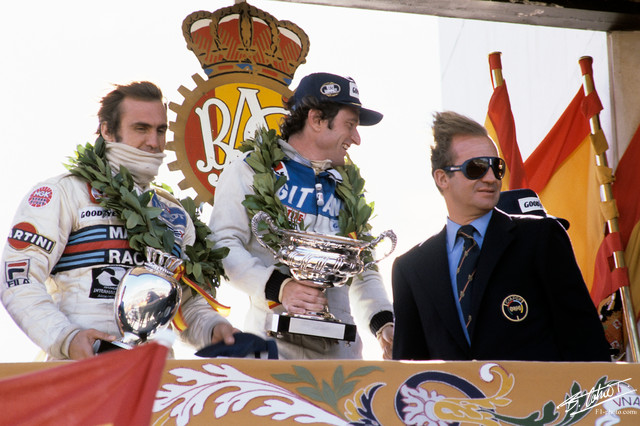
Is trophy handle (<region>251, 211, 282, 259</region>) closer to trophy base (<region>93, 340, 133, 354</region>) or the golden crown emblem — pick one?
trophy base (<region>93, 340, 133, 354</region>)

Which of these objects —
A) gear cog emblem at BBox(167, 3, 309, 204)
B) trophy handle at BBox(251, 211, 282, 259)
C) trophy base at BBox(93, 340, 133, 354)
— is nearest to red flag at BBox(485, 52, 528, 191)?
gear cog emblem at BBox(167, 3, 309, 204)

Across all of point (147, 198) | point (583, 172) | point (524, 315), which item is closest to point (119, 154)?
Answer: point (147, 198)

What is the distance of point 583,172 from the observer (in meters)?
5.86

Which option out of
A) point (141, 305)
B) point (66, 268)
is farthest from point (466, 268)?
point (66, 268)

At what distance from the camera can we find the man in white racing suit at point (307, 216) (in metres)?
3.87

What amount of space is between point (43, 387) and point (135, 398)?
0.57 feet

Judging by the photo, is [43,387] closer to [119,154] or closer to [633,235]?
[119,154]

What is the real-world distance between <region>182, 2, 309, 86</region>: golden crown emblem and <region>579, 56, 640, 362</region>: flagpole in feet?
5.40

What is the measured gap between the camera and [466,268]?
11.7 feet

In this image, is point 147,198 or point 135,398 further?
point 147,198

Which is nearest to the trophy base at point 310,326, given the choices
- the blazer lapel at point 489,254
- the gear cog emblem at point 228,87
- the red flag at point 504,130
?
the blazer lapel at point 489,254

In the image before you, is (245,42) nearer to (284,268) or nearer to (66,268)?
(284,268)

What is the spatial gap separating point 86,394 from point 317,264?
6.34 ft

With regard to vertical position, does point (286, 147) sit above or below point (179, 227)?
above
